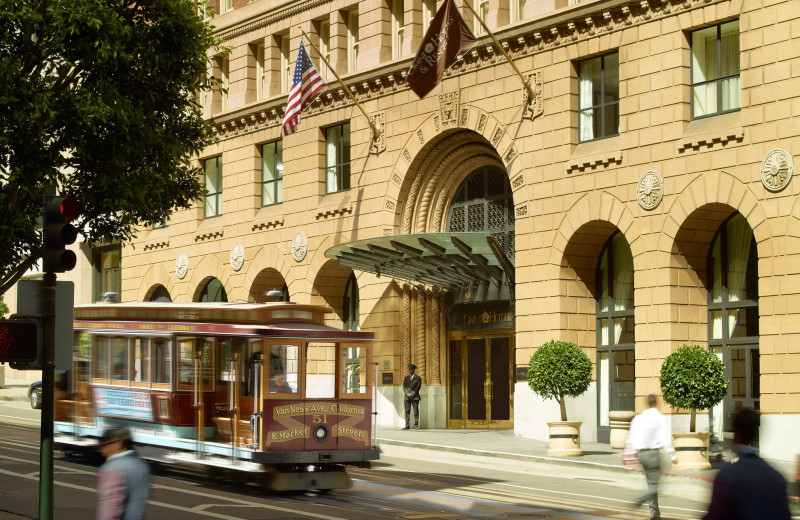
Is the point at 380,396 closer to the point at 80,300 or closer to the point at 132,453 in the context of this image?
the point at 80,300

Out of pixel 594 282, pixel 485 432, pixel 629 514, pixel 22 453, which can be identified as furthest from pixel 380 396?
pixel 629 514

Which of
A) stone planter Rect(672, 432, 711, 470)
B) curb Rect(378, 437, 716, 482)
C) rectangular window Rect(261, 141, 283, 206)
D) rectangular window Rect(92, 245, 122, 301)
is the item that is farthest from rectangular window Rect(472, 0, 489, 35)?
rectangular window Rect(92, 245, 122, 301)

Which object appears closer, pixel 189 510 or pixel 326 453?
pixel 189 510

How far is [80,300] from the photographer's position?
55.7 metres

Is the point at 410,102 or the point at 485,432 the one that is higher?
the point at 410,102

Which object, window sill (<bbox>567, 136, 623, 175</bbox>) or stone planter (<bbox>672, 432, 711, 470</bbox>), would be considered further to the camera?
window sill (<bbox>567, 136, 623, 175</bbox>)

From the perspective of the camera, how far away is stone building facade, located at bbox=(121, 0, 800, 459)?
27.0 metres

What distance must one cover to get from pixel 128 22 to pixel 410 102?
1363 centimetres

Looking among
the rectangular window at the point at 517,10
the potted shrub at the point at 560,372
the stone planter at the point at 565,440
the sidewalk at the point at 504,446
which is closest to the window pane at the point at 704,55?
the rectangular window at the point at 517,10

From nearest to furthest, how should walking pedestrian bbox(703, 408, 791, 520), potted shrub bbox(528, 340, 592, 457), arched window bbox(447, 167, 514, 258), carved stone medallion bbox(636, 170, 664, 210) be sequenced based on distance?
walking pedestrian bbox(703, 408, 791, 520)
potted shrub bbox(528, 340, 592, 457)
carved stone medallion bbox(636, 170, 664, 210)
arched window bbox(447, 167, 514, 258)

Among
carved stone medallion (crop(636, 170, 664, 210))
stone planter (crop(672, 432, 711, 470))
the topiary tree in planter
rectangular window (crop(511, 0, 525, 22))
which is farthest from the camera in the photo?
rectangular window (crop(511, 0, 525, 22))

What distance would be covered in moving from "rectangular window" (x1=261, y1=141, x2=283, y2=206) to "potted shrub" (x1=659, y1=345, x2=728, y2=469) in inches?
810

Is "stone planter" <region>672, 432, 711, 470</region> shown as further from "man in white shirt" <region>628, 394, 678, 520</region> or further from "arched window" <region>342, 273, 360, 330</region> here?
"arched window" <region>342, 273, 360, 330</region>

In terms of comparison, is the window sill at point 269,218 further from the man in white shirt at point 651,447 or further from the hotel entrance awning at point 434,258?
the man in white shirt at point 651,447
